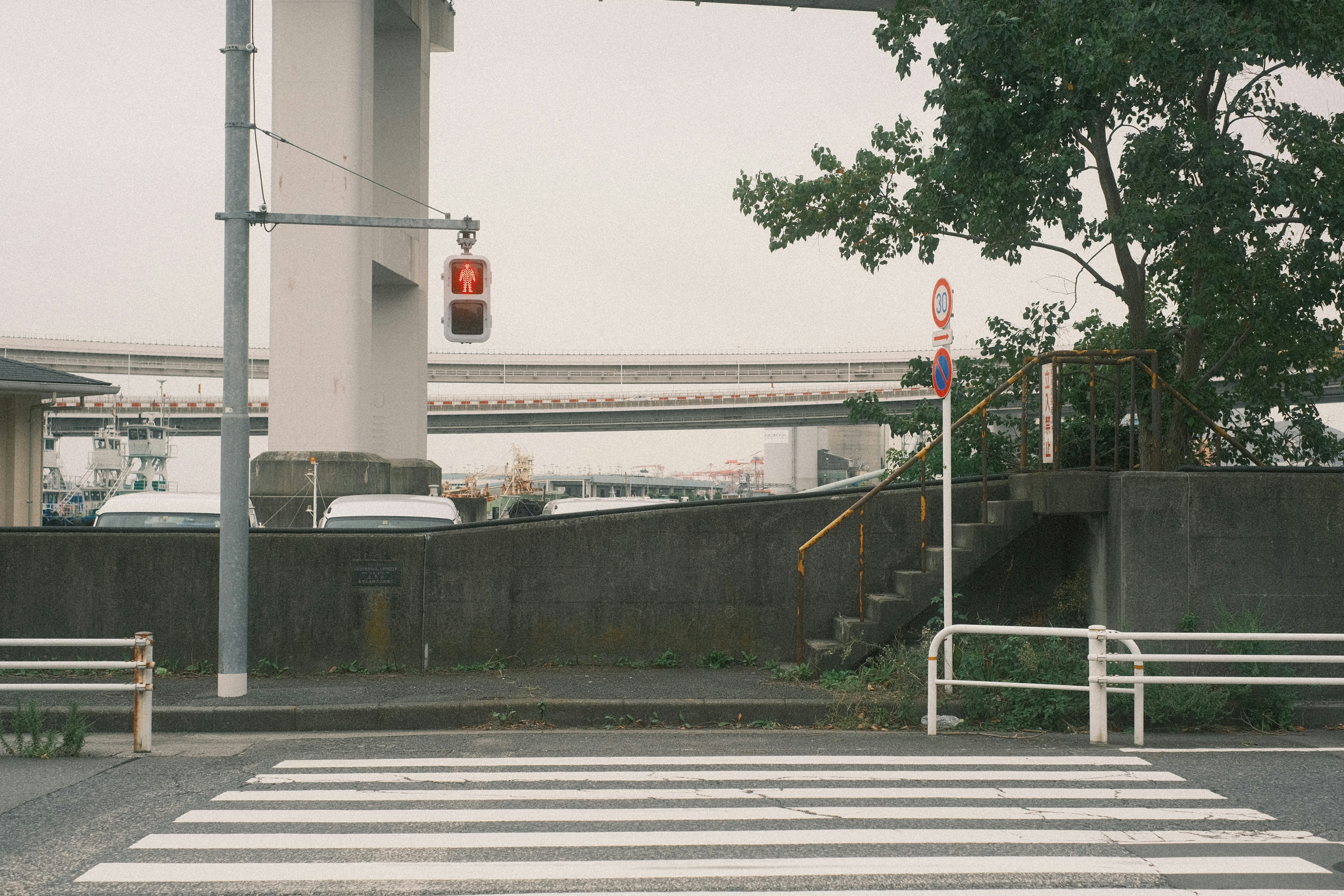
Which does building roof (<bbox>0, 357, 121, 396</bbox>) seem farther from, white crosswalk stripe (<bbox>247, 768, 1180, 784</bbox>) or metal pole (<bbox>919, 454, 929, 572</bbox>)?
metal pole (<bbox>919, 454, 929, 572</bbox>)

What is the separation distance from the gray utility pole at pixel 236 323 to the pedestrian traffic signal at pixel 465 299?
3.53 ft

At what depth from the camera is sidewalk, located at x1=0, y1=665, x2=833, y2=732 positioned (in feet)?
33.3

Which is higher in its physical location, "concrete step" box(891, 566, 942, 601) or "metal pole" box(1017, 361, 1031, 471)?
"metal pole" box(1017, 361, 1031, 471)

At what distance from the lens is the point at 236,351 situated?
1120 cm

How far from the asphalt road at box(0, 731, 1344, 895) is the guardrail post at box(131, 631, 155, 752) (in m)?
0.35

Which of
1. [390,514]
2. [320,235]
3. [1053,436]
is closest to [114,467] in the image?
[320,235]

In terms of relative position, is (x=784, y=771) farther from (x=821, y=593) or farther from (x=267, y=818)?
(x=821, y=593)

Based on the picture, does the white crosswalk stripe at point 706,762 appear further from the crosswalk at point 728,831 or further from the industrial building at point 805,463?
the industrial building at point 805,463

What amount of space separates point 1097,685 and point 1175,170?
6606 mm

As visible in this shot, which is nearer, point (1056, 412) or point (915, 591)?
point (915, 591)

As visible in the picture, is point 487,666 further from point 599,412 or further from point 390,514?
point 599,412

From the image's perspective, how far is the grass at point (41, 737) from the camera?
345 inches

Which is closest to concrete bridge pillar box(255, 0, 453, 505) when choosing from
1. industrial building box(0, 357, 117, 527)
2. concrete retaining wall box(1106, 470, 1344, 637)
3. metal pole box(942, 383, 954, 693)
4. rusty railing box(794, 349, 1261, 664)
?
industrial building box(0, 357, 117, 527)

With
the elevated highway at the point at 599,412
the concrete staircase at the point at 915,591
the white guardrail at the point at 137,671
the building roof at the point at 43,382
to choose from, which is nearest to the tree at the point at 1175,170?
the concrete staircase at the point at 915,591
